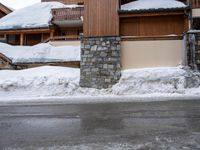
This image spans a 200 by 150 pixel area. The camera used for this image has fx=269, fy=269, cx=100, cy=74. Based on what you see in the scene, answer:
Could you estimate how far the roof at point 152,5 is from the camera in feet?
58.2

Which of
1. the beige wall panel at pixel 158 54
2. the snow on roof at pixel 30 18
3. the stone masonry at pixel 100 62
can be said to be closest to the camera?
the beige wall panel at pixel 158 54

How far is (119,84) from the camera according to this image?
639 inches

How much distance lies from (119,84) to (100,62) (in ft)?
6.76

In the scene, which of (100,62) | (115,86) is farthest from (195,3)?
(115,86)

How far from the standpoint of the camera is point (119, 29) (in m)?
18.4

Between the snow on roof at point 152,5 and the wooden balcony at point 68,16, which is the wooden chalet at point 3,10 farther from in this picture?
the snow on roof at point 152,5

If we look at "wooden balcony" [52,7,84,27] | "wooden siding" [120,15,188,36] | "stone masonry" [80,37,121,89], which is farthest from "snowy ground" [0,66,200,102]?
"wooden balcony" [52,7,84,27]

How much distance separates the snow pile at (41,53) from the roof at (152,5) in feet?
19.7

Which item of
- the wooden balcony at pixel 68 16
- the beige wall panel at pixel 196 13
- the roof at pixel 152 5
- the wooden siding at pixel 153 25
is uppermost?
the wooden balcony at pixel 68 16

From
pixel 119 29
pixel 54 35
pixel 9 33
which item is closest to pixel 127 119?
pixel 119 29

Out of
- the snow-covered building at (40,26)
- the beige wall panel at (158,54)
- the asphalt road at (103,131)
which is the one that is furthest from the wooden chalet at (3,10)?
the asphalt road at (103,131)

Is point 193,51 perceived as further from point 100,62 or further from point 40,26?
point 40,26

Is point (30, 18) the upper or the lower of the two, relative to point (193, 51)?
upper

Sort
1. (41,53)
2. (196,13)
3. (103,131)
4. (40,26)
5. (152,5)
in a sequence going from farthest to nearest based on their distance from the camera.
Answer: (40,26), (41,53), (152,5), (196,13), (103,131)
